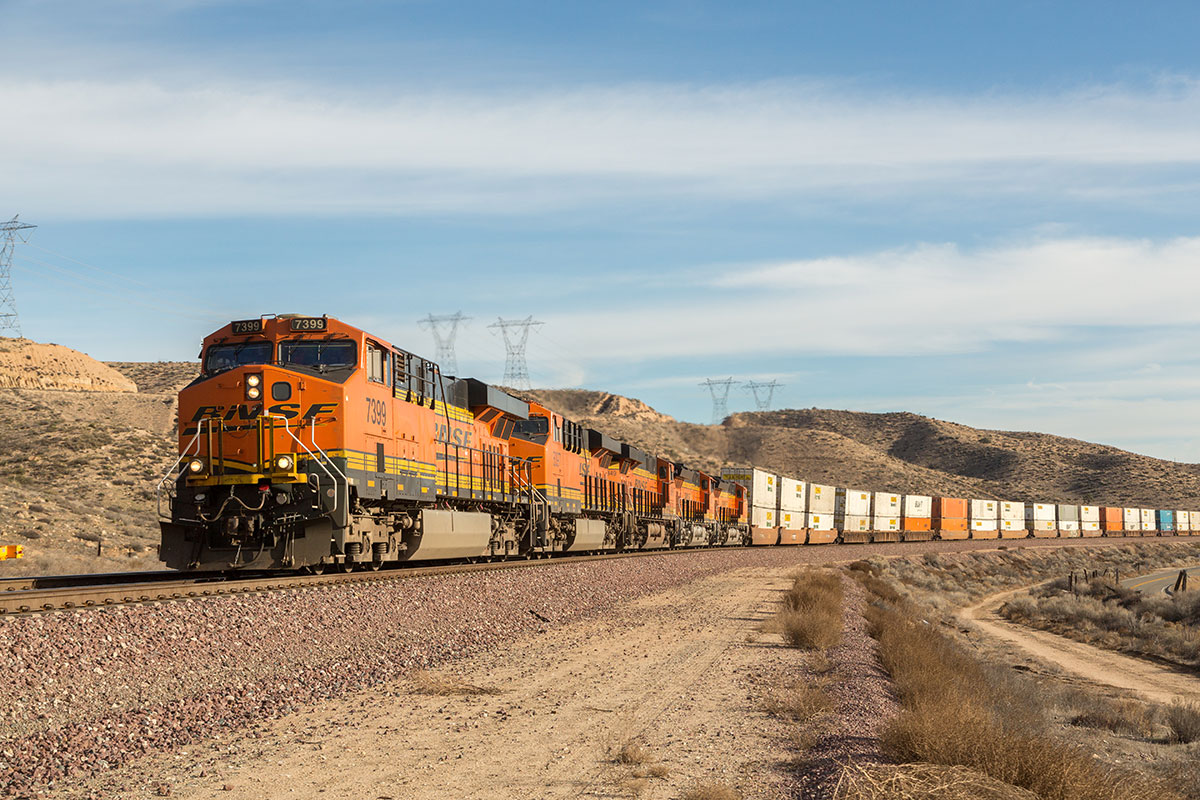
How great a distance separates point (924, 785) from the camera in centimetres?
609

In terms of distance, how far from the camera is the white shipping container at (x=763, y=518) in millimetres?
57438

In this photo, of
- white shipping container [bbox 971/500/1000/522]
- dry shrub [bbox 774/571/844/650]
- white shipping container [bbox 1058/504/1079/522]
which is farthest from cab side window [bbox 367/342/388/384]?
white shipping container [bbox 1058/504/1079/522]

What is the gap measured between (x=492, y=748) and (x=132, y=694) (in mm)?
3685

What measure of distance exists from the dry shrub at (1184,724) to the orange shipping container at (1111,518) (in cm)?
8309

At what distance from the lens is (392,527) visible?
727 inches

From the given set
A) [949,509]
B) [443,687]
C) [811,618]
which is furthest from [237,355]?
[949,509]

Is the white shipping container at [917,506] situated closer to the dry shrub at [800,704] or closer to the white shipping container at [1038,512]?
the white shipping container at [1038,512]

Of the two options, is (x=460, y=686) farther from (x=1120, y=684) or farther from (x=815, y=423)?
(x=815, y=423)

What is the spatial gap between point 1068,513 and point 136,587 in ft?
294

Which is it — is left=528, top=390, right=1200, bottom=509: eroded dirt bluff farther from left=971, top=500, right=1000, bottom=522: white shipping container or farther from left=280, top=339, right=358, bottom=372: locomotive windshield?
left=280, top=339, right=358, bottom=372: locomotive windshield

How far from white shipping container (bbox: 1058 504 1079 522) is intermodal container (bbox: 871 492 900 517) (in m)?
25.9

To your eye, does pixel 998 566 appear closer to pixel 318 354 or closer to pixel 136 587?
pixel 318 354

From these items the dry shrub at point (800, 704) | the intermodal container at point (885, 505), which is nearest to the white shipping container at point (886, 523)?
the intermodal container at point (885, 505)

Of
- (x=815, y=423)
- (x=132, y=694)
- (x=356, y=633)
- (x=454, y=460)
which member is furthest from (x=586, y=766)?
(x=815, y=423)
